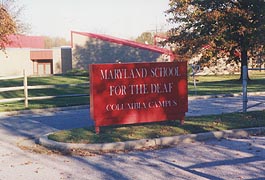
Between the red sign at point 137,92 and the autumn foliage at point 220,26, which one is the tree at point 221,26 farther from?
the red sign at point 137,92

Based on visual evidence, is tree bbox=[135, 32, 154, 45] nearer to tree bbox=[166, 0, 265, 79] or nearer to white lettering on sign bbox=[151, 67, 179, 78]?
tree bbox=[166, 0, 265, 79]

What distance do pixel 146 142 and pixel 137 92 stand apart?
1801 millimetres

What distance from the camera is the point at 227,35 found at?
28031 mm

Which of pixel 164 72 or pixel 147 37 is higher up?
pixel 147 37

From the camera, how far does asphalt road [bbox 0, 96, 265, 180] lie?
22.2 ft

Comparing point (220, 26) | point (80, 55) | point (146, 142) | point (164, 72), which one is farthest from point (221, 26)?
point (80, 55)

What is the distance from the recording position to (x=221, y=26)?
27672 mm

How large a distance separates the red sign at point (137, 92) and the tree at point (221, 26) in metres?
16.4

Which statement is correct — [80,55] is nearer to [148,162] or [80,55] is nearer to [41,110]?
[41,110]

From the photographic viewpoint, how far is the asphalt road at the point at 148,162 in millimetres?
6773

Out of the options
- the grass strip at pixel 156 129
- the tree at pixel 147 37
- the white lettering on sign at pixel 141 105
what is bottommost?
the grass strip at pixel 156 129

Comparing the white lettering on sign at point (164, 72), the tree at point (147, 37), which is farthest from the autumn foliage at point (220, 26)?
the tree at point (147, 37)

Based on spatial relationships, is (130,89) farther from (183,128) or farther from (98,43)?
(98,43)

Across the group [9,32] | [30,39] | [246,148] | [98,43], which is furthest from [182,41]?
[30,39]
